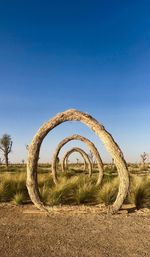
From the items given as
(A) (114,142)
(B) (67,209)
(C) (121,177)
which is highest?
(A) (114,142)

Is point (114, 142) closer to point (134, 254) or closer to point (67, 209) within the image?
point (67, 209)

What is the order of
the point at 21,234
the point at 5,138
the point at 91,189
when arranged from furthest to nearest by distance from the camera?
the point at 5,138 → the point at 91,189 → the point at 21,234

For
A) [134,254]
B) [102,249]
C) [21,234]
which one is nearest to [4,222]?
[21,234]

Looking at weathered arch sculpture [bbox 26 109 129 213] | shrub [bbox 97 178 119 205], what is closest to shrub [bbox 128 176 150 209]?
shrub [bbox 97 178 119 205]

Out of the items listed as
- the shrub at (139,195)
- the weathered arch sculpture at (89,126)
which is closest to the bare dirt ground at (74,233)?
the weathered arch sculpture at (89,126)

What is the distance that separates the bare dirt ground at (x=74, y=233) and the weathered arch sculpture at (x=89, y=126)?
1.48 feet

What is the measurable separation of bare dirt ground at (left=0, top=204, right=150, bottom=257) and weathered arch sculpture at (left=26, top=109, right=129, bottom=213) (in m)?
0.45

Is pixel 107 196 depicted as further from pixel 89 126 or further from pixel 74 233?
pixel 74 233

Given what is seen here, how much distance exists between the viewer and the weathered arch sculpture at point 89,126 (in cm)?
895

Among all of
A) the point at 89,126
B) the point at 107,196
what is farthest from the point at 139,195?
the point at 89,126

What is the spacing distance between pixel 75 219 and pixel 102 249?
2.44 m

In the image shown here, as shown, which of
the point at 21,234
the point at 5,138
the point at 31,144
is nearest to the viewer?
the point at 21,234

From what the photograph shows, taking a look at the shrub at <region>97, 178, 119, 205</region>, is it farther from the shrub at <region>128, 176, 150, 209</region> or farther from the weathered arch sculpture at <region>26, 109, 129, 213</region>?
the weathered arch sculpture at <region>26, 109, 129, 213</region>

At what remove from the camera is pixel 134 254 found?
231 inches
